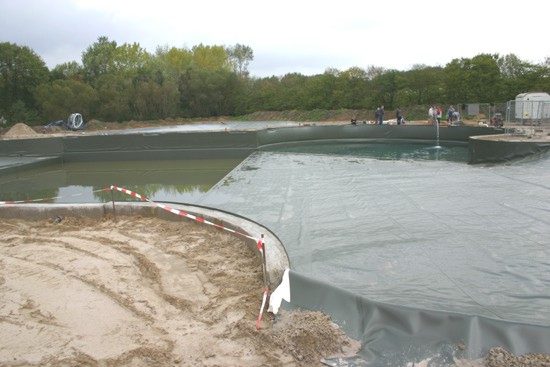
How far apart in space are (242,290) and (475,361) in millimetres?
2177

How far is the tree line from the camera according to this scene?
27.1 metres

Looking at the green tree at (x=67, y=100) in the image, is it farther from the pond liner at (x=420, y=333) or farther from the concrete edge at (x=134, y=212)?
the pond liner at (x=420, y=333)

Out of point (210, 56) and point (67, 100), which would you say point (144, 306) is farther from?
point (210, 56)

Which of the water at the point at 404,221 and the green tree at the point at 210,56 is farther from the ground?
the green tree at the point at 210,56

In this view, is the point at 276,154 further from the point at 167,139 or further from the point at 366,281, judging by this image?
the point at 366,281

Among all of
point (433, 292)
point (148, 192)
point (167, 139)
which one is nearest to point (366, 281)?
point (433, 292)

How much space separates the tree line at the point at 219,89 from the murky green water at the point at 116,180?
18.8 meters

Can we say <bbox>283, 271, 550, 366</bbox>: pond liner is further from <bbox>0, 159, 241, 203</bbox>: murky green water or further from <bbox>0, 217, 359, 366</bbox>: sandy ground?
<bbox>0, 159, 241, 203</bbox>: murky green water

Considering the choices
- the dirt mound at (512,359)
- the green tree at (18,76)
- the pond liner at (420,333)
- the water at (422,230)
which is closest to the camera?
the dirt mound at (512,359)

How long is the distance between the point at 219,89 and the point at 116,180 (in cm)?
2874

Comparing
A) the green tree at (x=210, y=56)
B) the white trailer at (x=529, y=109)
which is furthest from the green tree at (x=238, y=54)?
the white trailer at (x=529, y=109)

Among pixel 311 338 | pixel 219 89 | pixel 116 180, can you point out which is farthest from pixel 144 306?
pixel 219 89

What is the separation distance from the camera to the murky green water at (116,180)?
32.4ft

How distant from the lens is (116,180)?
12.1 metres
